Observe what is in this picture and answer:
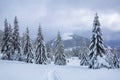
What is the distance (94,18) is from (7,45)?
28596mm

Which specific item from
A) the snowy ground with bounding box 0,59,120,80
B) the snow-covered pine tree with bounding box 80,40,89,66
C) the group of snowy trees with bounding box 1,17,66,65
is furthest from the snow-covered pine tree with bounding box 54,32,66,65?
the snowy ground with bounding box 0,59,120,80

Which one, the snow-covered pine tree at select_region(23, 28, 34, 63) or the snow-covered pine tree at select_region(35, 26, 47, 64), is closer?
the snow-covered pine tree at select_region(35, 26, 47, 64)

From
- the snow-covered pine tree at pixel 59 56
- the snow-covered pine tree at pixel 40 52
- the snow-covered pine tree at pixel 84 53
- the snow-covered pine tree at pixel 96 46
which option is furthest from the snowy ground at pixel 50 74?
the snow-covered pine tree at pixel 84 53

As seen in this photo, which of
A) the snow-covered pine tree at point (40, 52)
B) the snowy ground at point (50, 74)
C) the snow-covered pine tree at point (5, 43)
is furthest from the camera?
the snow-covered pine tree at point (5, 43)

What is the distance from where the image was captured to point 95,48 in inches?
1578

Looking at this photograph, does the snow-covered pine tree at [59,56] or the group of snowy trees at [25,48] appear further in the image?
the snow-covered pine tree at [59,56]

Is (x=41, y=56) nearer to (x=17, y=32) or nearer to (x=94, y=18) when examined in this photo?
(x=17, y=32)

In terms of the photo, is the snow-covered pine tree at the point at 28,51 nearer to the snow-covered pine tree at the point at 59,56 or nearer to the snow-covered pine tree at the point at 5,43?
the snow-covered pine tree at the point at 5,43

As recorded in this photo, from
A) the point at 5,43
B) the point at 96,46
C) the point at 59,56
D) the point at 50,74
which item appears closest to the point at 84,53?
the point at 59,56

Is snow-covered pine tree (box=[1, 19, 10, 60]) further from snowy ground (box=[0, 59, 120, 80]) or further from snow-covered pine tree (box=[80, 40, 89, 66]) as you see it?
snowy ground (box=[0, 59, 120, 80])

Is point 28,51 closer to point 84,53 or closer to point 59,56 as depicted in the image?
point 59,56

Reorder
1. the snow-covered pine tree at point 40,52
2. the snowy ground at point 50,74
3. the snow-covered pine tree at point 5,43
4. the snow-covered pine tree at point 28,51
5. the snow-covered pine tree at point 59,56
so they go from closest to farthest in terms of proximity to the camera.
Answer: the snowy ground at point 50,74 → the snow-covered pine tree at point 40,52 → the snow-covered pine tree at point 28,51 → the snow-covered pine tree at point 5,43 → the snow-covered pine tree at point 59,56

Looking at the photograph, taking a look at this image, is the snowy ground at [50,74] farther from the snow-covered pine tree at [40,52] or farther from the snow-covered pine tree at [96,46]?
the snow-covered pine tree at [40,52]

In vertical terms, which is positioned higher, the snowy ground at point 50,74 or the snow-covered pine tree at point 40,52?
the snow-covered pine tree at point 40,52
